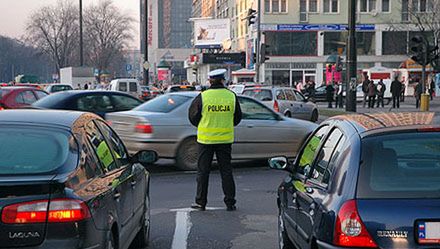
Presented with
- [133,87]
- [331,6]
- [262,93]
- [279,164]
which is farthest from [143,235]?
[331,6]

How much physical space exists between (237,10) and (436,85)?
30.6m

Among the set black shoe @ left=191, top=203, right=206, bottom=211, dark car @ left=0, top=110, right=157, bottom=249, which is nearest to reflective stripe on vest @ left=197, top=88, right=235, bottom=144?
black shoe @ left=191, top=203, right=206, bottom=211

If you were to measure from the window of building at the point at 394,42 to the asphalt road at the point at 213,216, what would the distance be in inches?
2180

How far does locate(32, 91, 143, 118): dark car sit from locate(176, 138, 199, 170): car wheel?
2.79m

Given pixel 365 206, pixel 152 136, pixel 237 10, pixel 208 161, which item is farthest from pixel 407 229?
pixel 237 10

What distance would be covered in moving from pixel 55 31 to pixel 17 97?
242 feet

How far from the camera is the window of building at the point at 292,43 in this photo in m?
63.4

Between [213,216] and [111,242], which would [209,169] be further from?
[111,242]

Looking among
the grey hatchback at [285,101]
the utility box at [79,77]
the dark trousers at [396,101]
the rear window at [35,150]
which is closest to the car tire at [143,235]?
the rear window at [35,150]

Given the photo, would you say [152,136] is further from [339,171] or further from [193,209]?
[339,171]

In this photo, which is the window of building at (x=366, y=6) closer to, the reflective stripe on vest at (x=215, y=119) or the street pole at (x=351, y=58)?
the street pole at (x=351, y=58)

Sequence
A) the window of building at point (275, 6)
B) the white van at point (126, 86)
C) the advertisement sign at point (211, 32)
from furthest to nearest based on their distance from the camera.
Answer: the advertisement sign at point (211, 32) → the window of building at point (275, 6) → the white van at point (126, 86)

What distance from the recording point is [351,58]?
26172 mm

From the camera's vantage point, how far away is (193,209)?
865cm
